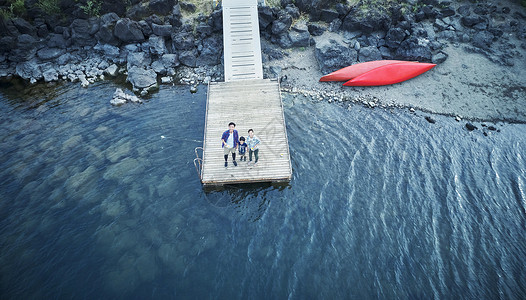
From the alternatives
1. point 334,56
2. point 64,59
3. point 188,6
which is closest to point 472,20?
point 334,56

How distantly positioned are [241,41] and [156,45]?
7142 millimetres

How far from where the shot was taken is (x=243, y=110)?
1609 centimetres

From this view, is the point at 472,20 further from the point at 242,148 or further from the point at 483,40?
the point at 242,148

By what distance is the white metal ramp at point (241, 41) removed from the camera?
18875 millimetres

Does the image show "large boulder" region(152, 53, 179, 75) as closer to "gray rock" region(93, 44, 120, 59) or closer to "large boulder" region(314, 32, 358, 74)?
"gray rock" region(93, 44, 120, 59)

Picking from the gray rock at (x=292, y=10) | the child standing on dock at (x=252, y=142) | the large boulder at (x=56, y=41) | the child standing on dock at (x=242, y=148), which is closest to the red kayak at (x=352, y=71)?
the gray rock at (x=292, y=10)

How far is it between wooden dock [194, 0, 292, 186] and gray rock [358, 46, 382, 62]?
824 cm

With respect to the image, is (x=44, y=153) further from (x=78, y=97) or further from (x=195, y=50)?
(x=195, y=50)

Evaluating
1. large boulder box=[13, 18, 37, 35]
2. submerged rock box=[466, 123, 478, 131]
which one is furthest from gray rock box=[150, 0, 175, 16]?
submerged rock box=[466, 123, 478, 131]

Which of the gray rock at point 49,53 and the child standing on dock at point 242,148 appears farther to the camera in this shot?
the gray rock at point 49,53

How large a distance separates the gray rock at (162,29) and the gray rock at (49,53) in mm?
7661

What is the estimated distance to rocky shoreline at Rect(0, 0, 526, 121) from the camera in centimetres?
2033

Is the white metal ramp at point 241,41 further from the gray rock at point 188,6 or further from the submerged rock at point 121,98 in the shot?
the submerged rock at point 121,98

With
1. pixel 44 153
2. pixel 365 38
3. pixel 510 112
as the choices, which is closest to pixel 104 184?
pixel 44 153
